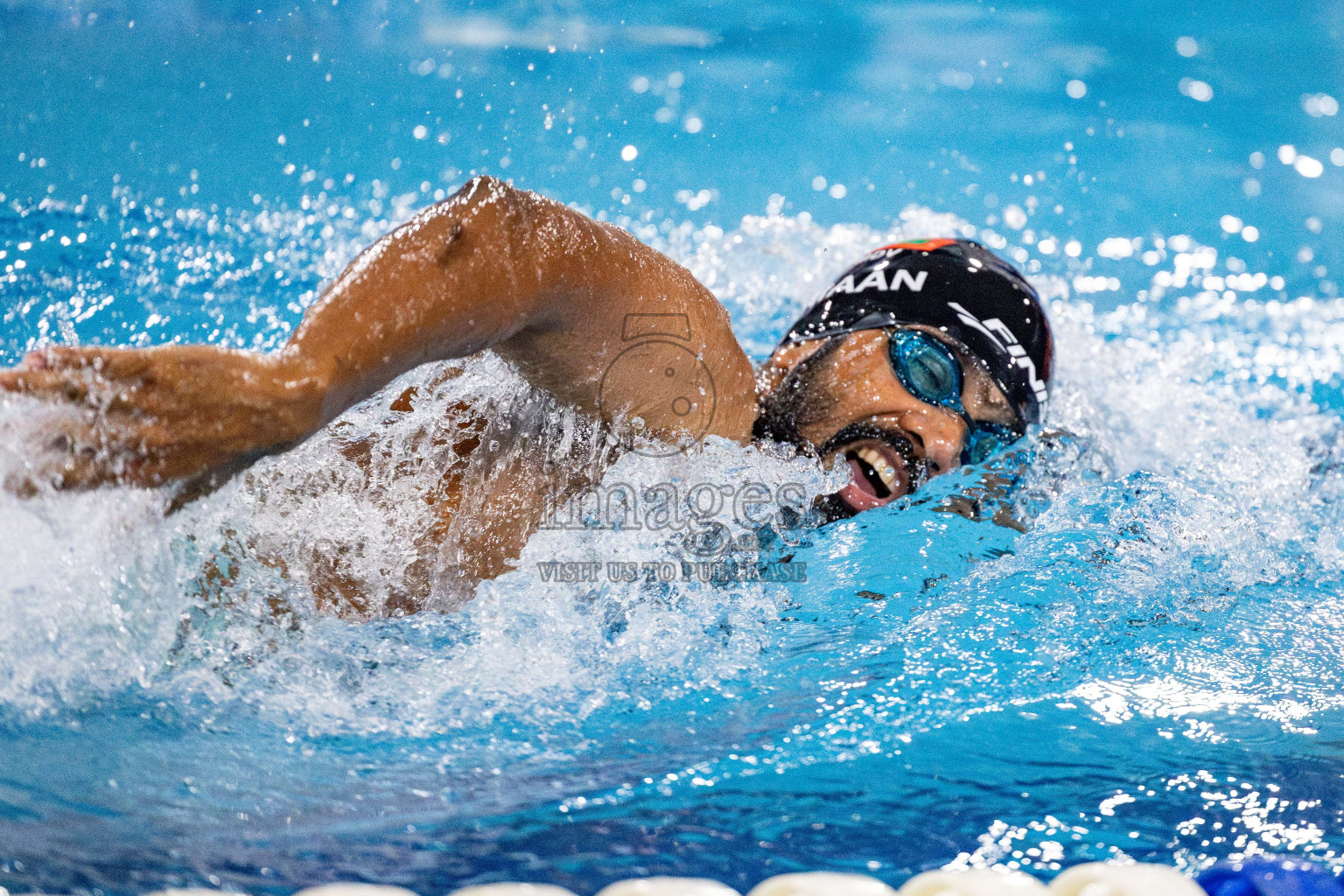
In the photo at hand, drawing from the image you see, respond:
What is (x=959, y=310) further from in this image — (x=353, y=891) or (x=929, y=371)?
(x=353, y=891)

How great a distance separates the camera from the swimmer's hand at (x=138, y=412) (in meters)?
0.99

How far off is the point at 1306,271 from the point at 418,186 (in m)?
3.59

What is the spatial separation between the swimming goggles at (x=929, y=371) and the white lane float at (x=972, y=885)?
109 cm

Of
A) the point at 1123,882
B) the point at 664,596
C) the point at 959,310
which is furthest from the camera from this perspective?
the point at 959,310

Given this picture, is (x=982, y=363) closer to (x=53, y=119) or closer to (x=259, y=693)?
(x=259, y=693)

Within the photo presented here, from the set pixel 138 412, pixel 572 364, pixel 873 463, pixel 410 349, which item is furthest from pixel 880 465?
pixel 138 412

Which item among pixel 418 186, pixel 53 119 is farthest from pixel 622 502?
pixel 53 119

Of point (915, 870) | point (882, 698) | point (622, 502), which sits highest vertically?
point (622, 502)

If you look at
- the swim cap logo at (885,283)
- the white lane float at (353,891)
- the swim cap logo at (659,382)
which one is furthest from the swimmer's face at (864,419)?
the white lane float at (353,891)

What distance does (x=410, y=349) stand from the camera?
119cm

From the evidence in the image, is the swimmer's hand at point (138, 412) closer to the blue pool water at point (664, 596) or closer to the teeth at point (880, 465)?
the blue pool water at point (664, 596)

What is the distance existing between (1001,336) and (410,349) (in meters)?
1.37

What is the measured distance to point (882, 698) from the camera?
164cm

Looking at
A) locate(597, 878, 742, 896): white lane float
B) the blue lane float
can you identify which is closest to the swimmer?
locate(597, 878, 742, 896): white lane float
